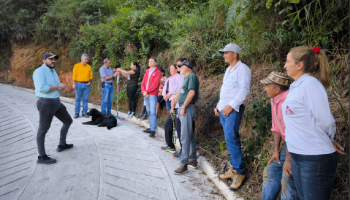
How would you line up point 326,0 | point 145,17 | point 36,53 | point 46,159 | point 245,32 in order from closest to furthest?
point 326,0
point 46,159
point 245,32
point 145,17
point 36,53

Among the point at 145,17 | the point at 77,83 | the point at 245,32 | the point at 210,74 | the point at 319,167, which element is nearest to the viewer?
the point at 319,167

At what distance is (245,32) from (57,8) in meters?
13.9

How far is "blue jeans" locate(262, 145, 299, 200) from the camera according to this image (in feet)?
8.48

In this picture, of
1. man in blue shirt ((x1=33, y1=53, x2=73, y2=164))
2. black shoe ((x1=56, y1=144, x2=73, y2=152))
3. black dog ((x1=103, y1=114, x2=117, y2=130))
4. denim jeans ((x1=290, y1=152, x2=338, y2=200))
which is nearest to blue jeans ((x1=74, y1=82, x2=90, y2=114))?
black dog ((x1=103, y1=114, x2=117, y2=130))

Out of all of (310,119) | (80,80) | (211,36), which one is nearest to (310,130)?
(310,119)

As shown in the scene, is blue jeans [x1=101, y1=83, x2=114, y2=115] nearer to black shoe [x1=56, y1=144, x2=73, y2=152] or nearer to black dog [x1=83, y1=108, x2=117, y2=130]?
black dog [x1=83, y1=108, x2=117, y2=130]

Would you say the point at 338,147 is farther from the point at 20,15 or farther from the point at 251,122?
the point at 20,15

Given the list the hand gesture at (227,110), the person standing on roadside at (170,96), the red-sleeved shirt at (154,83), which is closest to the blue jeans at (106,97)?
the red-sleeved shirt at (154,83)

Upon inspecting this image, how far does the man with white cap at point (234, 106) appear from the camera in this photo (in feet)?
12.0

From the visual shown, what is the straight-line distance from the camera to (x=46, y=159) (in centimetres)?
464

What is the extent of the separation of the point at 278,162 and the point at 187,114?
2025 millimetres

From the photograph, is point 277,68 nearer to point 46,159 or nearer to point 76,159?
point 76,159

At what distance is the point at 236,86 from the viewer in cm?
382

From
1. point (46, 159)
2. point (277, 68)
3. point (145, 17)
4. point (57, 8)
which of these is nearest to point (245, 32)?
point (277, 68)
